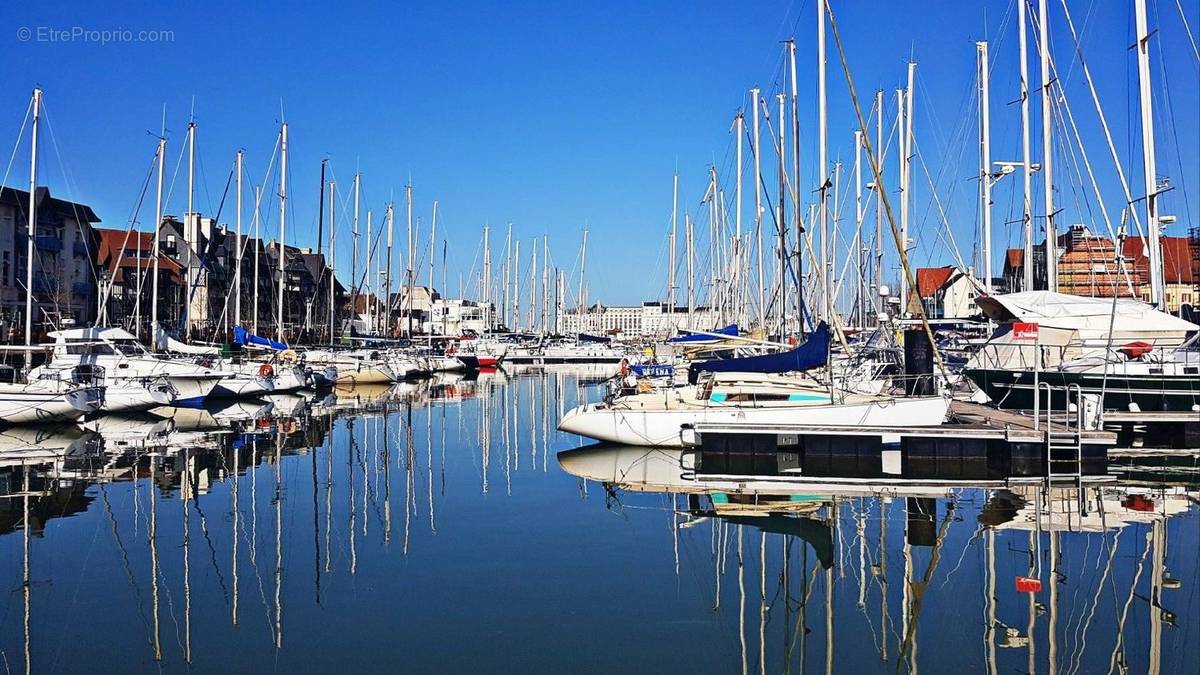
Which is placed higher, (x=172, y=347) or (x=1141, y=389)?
(x=172, y=347)

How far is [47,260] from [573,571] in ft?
256

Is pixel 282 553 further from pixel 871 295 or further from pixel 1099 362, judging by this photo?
pixel 871 295

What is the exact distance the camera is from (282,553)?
664 inches

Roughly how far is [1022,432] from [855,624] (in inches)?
537

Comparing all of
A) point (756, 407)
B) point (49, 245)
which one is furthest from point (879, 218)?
point (49, 245)

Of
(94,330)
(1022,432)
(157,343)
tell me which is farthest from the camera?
(157,343)

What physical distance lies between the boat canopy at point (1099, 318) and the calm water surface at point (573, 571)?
685 centimetres

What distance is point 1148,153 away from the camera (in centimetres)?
3059

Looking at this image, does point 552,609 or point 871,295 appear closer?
point 552,609

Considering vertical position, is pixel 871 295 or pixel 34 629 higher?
pixel 871 295

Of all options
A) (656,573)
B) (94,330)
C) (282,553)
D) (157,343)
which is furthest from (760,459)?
(157,343)

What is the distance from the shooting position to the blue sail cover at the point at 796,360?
30797 millimetres

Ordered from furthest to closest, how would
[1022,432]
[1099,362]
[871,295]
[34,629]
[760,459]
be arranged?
1. [871,295]
2. [1099,362]
3. [760,459]
4. [1022,432]
5. [34,629]

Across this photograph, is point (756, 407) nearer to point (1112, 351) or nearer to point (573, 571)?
point (1112, 351)
